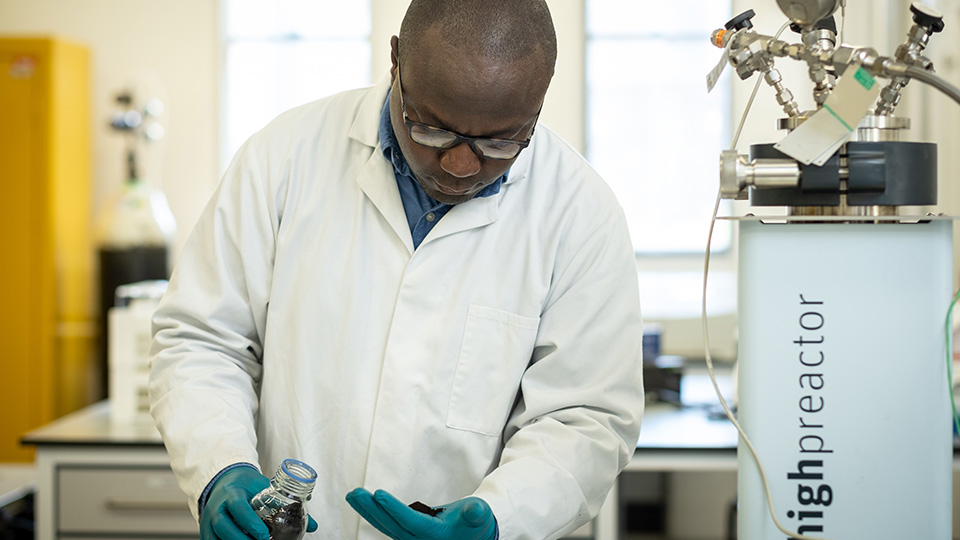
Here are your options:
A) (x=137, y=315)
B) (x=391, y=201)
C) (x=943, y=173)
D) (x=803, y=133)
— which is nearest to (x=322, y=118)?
(x=391, y=201)

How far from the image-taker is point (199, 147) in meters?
3.73

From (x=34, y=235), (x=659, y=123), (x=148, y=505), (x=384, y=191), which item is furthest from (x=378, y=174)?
(x=34, y=235)

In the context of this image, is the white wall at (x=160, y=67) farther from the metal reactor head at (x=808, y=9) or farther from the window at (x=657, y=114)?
the metal reactor head at (x=808, y=9)

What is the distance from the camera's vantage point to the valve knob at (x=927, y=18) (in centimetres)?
83

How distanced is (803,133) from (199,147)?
10.7 feet

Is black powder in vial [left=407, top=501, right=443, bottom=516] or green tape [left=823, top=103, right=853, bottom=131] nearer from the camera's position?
green tape [left=823, top=103, right=853, bottom=131]

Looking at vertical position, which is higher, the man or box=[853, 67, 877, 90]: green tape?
box=[853, 67, 877, 90]: green tape

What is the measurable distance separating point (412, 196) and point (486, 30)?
0.32 meters

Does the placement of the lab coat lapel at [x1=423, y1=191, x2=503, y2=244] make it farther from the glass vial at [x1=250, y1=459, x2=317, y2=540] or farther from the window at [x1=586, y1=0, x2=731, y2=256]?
the window at [x1=586, y1=0, x2=731, y2=256]

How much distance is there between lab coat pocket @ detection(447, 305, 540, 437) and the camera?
47.0 inches

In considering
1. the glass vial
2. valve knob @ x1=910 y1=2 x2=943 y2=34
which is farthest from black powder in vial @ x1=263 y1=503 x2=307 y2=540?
valve knob @ x1=910 y1=2 x2=943 y2=34

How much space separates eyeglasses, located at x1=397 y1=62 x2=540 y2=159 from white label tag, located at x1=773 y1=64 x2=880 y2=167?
323mm

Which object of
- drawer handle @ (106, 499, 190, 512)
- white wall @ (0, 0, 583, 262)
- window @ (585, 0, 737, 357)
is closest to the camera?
drawer handle @ (106, 499, 190, 512)

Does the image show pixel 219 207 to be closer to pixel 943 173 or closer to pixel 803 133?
pixel 803 133
